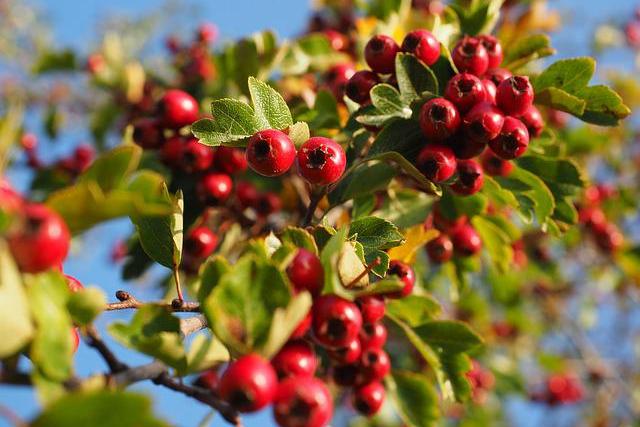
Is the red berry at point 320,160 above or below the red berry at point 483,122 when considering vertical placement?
below

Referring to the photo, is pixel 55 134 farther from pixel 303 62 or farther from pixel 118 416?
pixel 118 416

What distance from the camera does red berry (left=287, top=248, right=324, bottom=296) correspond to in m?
1.28

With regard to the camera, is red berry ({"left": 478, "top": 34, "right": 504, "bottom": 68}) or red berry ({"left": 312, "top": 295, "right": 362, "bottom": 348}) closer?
red berry ({"left": 312, "top": 295, "right": 362, "bottom": 348})

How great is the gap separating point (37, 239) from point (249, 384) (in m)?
0.42

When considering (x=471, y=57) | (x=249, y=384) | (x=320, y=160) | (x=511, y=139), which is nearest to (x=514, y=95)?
(x=511, y=139)

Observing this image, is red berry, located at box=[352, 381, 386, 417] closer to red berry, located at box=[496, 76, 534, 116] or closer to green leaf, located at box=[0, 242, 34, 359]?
red berry, located at box=[496, 76, 534, 116]

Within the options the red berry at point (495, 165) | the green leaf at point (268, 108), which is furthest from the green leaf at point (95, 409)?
the red berry at point (495, 165)

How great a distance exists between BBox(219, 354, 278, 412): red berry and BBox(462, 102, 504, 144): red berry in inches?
35.4

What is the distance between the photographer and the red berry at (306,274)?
128cm

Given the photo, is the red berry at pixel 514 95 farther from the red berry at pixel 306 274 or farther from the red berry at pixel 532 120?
the red berry at pixel 306 274

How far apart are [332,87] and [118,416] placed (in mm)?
2001

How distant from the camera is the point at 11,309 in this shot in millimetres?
930

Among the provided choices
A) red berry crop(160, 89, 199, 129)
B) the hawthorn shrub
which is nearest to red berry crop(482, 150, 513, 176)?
the hawthorn shrub

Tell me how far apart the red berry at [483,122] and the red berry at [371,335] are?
23.6 inches
